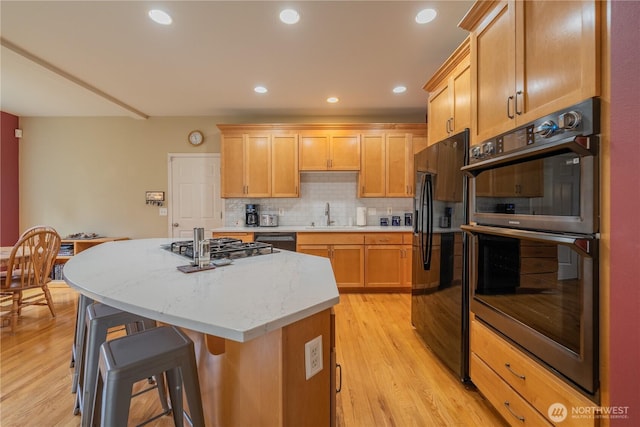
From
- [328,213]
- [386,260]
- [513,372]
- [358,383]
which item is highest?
[328,213]

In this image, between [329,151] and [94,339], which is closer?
[94,339]

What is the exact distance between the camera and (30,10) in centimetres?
204

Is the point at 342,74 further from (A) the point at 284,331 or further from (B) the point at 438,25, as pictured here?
(A) the point at 284,331

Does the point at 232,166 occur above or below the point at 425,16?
below

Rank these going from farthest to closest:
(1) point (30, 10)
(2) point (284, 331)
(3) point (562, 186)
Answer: (1) point (30, 10)
(3) point (562, 186)
(2) point (284, 331)

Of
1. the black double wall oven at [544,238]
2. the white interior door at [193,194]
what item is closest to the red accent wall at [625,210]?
the black double wall oven at [544,238]

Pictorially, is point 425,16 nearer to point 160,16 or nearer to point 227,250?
point 160,16

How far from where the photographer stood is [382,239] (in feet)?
12.3

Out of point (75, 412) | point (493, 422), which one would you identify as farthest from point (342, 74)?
point (75, 412)

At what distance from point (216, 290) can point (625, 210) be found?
4.59 ft

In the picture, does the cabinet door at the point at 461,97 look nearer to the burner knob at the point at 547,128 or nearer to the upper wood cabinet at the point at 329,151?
the burner knob at the point at 547,128

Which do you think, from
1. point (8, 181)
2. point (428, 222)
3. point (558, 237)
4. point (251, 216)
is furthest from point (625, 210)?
point (8, 181)

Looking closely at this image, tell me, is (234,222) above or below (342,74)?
below

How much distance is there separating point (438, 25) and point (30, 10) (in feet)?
10.4
